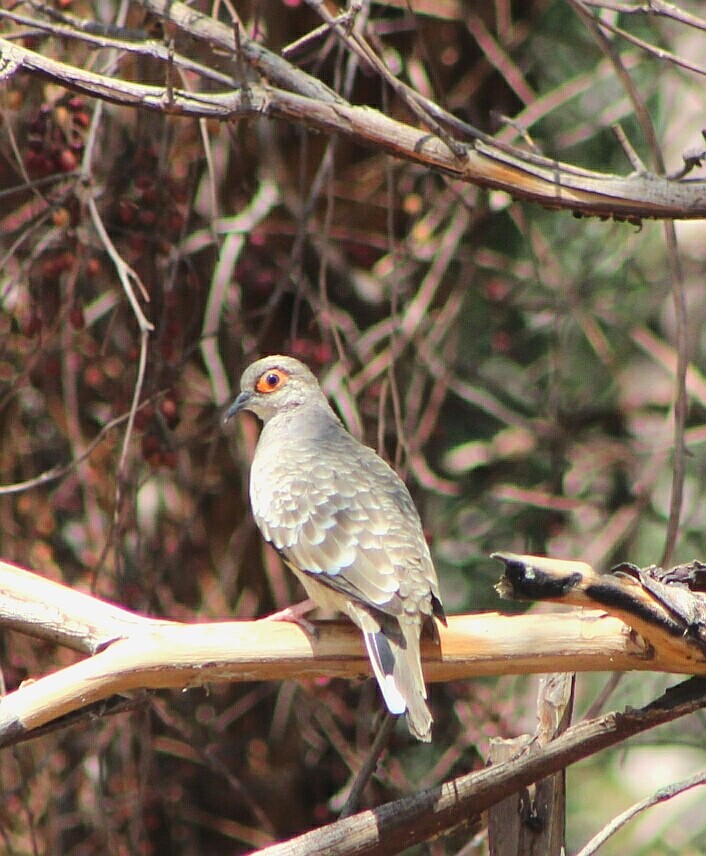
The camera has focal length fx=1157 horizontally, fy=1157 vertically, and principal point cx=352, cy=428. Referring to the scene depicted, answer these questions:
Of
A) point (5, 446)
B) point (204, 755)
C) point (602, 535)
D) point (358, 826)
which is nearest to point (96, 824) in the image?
point (204, 755)

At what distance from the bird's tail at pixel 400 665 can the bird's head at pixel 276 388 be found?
58.6 inches

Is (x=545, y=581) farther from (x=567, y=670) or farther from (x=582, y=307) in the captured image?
(x=582, y=307)

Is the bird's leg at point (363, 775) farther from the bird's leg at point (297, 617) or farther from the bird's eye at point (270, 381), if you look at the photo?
the bird's eye at point (270, 381)

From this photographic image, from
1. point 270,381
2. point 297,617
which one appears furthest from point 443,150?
point 270,381

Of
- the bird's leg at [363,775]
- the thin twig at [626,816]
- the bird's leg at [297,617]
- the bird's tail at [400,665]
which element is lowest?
the thin twig at [626,816]

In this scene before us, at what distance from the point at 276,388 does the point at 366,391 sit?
1061 millimetres

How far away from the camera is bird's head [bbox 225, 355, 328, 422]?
4.39m

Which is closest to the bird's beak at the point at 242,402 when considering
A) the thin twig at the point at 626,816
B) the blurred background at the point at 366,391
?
the blurred background at the point at 366,391

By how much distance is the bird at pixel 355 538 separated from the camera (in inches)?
114

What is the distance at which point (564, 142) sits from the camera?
5.99 metres

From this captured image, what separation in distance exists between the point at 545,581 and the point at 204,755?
8.61 ft

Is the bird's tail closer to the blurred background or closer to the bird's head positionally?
the bird's head

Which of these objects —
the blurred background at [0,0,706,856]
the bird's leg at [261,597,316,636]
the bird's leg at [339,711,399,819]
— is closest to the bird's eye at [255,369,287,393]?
the blurred background at [0,0,706,856]

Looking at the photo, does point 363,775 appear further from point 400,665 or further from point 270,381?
point 270,381
